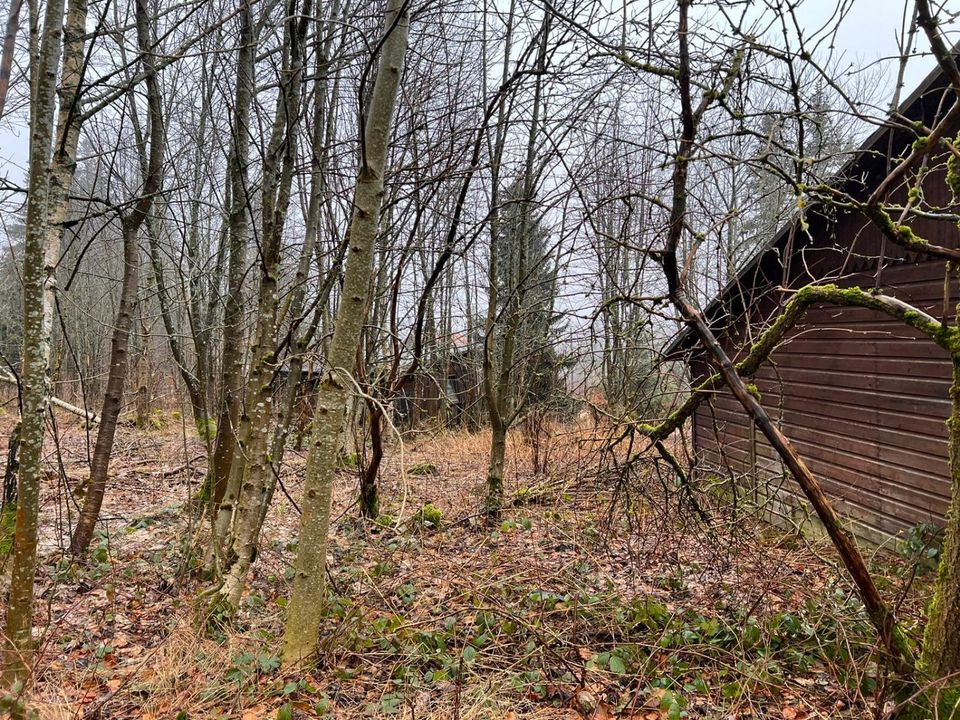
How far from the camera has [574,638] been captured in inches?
156

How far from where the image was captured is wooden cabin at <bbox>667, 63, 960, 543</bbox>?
5.48 m

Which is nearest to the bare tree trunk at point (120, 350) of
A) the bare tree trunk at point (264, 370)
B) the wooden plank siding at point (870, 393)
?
the bare tree trunk at point (264, 370)

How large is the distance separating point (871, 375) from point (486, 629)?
17.4 feet

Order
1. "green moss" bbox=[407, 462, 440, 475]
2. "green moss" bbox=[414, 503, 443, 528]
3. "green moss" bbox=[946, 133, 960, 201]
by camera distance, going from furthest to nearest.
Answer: "green moss" bbox=[407, 462, 440, 475] → "green moss" bbox=[414, 503, 443, 528] → "green moss" bbox=[946, 133, 960, 201]

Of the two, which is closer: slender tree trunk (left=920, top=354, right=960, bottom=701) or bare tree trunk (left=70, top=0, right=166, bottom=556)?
slender tree trunk (left=920, top=354, right=960, bottom=701)

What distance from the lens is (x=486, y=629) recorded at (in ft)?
13.2

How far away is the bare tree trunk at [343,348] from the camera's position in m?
3.14

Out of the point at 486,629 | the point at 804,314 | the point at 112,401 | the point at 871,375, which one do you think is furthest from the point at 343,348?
the point at 871,375

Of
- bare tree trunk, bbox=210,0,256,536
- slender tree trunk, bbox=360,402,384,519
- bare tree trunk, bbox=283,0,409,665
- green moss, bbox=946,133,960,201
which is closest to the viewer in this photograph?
green moss, bbox=946,133,960,201

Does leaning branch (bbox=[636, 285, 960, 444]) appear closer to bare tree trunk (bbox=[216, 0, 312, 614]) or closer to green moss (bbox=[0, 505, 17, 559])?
bare tree trunk (bbox=[216, 0, 312, 614])

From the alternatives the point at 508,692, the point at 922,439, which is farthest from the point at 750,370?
the point at 922,439

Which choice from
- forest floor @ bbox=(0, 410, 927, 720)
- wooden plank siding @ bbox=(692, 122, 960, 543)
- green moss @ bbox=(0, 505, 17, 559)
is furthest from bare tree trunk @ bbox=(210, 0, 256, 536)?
wooden plank siding @ bbox=(692, 122, 960, 543)

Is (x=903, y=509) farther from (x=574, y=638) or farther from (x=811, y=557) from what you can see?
(x=574, y=638)

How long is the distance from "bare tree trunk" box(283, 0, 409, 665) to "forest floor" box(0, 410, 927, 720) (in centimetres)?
40
